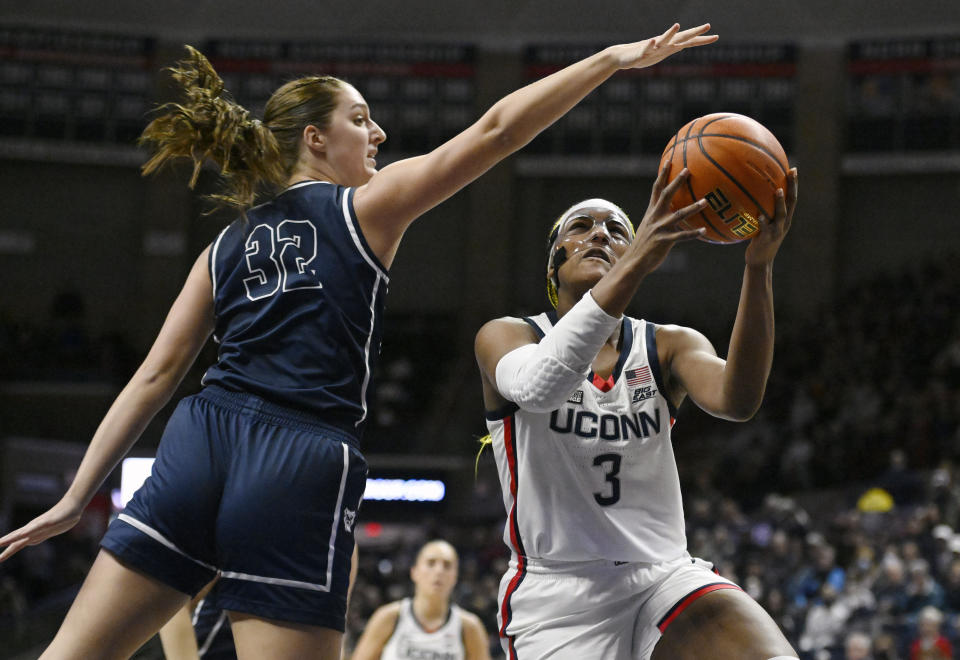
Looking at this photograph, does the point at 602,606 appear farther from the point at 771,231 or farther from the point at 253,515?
the point at 253,515

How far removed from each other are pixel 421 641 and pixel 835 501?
9180 millimetres

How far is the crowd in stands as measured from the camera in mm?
10086

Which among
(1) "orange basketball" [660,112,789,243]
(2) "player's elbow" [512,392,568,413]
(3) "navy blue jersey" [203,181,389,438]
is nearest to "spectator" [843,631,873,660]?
(1) "orange basketball" [660,112,789,243]

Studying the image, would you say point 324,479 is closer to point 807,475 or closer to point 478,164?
point 478,164

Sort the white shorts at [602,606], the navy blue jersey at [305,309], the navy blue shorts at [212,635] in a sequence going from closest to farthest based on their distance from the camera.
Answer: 1. the navy blue jersey at [305,309]
2. the white shorts at [602,606]
3. the navy blue shorts at [212,635]

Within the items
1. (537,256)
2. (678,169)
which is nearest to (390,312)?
(537,256)

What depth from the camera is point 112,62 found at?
20203 millimetres

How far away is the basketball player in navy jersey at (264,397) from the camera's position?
8.11 ft

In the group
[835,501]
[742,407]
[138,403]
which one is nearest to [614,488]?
[742,407]

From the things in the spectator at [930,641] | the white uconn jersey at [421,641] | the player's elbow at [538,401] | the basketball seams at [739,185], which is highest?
the basketball seams at [739,185]

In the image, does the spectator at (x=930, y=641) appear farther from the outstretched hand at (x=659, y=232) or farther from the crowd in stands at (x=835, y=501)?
the outstretched hand at (x=659, y=232)

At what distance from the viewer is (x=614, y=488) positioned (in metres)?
3.43

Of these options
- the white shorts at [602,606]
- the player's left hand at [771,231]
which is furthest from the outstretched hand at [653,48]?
the white shorts at [602,606]

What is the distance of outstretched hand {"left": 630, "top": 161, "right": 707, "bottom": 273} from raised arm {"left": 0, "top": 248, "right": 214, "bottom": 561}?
107 centimetres
